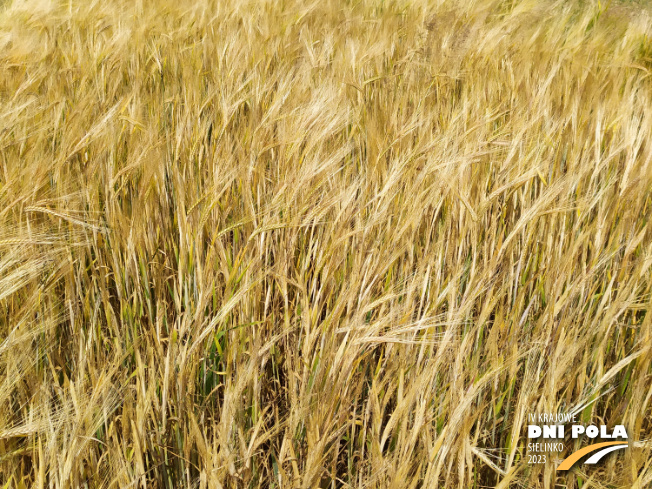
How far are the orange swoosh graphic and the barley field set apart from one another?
0.02 m

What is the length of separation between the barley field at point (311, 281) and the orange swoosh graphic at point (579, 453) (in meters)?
0.02

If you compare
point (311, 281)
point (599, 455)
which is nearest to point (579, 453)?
point (599, 455)

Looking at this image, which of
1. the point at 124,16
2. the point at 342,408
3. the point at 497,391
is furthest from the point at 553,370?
the point at 124,16

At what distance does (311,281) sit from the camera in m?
0.90

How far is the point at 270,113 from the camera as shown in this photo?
1.14 m

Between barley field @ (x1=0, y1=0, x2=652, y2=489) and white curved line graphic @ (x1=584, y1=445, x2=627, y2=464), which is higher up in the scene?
barley field @ (x1=0, y1=0, x2=652, y2=489)

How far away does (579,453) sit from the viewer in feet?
2.21

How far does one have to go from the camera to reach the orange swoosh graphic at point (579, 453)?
67cm

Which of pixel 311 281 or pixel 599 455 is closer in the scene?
pixel 599 455

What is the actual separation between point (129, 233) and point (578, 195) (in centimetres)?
86

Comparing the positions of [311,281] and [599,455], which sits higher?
[311,281]

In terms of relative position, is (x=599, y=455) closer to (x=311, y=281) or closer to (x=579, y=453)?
(x=579, y=453)

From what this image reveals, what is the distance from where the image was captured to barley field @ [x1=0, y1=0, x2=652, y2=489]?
0.62 metres

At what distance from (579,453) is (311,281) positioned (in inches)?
18.7
